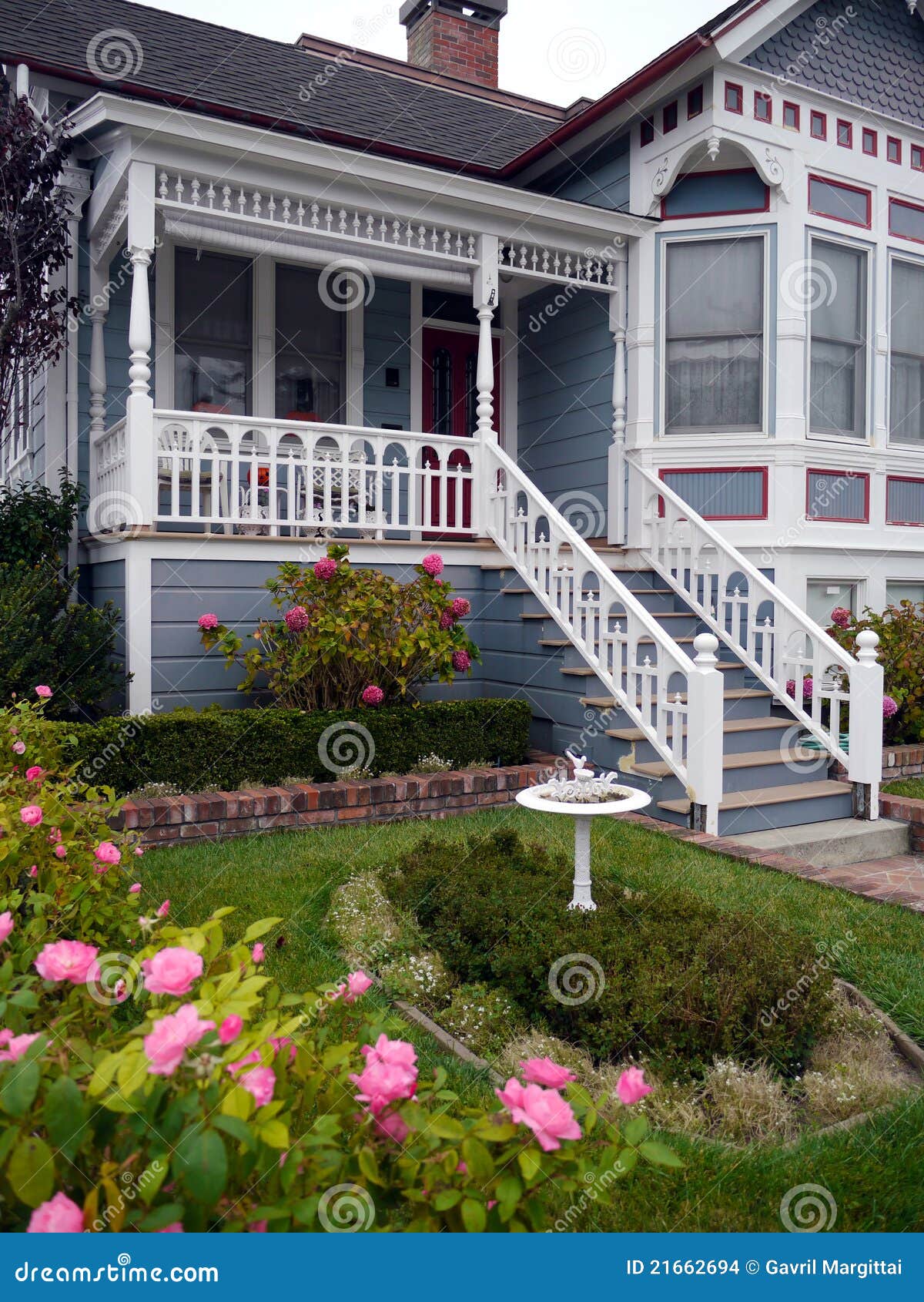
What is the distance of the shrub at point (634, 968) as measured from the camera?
11.5 feet

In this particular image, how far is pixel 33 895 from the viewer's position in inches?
112

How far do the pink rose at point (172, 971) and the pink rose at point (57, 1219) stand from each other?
306mm

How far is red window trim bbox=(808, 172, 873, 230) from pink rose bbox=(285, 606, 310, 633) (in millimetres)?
6524

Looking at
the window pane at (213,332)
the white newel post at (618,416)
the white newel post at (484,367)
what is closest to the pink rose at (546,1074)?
the white newel post at (484,367)

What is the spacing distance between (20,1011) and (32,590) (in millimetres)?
5846

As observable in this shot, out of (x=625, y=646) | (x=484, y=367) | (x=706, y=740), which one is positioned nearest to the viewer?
(x=706, y=740)

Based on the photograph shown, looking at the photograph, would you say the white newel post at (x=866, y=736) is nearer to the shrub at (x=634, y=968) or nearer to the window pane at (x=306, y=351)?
the shrub at (x=634, y=968)

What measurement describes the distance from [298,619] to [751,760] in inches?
132

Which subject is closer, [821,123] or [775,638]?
[775,638]

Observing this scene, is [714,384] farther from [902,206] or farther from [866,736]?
[866,736]

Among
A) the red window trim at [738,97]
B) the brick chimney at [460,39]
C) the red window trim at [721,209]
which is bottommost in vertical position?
the red window trim at [721,209]

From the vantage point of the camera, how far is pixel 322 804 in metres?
6.57

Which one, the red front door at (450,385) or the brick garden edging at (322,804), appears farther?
the red front door at (450,385)

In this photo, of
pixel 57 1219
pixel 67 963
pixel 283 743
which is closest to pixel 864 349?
pixel 283 743
